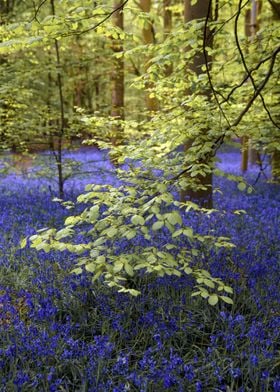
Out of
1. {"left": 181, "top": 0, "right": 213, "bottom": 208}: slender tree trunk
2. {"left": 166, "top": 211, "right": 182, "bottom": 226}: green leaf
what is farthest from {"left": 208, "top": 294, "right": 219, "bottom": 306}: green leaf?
{"left": 181, "top": 0, "right": 213, "bottom": 208}: slender tree trunk

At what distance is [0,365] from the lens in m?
2.93

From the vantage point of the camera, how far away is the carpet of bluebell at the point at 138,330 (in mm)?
2863

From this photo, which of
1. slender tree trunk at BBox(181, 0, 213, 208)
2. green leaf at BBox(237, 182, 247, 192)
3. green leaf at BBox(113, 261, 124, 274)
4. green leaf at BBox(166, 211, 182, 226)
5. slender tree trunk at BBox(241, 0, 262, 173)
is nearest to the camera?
green leaf at BBox(166, 211, 182, 226)

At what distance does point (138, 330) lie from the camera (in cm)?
348

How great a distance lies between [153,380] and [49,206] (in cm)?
581

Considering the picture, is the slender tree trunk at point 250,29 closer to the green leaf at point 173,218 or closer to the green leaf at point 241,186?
the green leaf at point 241,186

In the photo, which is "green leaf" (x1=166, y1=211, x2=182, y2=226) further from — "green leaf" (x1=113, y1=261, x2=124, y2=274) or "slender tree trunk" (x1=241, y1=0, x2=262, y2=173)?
"slender tree trunk" (x1=241, y1=0, x2=262, y2=173)

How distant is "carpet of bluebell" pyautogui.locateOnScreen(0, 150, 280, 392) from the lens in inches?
113

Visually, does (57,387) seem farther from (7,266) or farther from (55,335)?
(7,266)

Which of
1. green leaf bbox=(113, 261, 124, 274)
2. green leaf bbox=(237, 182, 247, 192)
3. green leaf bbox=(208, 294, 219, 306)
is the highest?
green leaf bbox=(237, 182, 247, 192)

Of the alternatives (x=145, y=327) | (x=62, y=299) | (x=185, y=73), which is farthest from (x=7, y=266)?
(x=185, y=73)

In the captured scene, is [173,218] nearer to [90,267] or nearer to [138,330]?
[90,267]

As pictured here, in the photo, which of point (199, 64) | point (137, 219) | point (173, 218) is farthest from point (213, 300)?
point (199, 64)

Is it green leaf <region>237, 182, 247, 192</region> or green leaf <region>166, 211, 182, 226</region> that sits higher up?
green leaf <region>237, 182, 247, 192</region>
